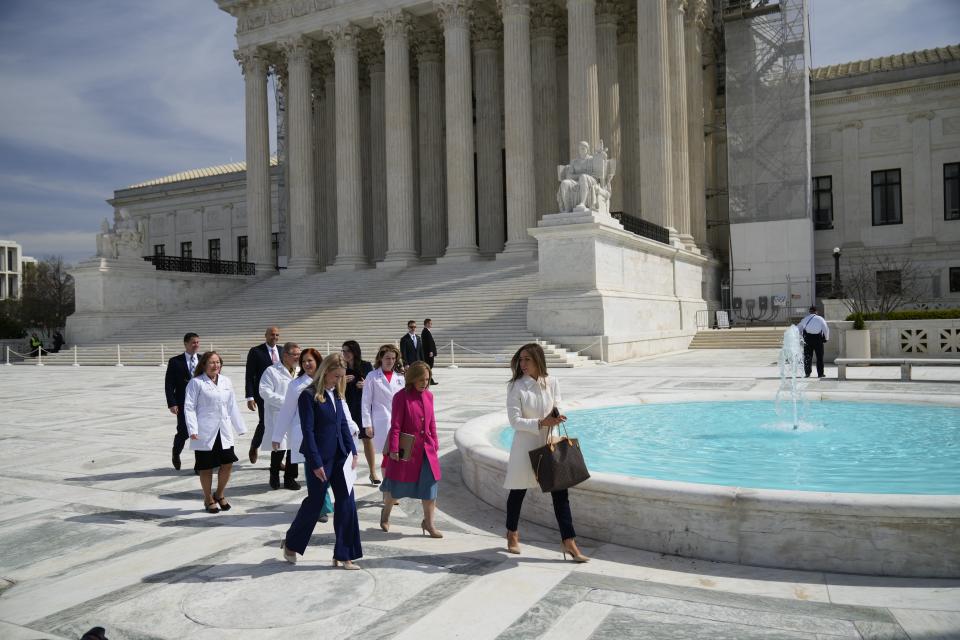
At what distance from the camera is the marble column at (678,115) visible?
3139cm

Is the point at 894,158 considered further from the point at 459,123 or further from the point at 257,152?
the point at 257,152

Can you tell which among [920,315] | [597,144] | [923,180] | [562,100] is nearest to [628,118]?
[562,100]

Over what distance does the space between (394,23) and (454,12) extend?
11.7 ft

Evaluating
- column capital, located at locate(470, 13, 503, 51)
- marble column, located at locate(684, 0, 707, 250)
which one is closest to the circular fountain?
marble column, located at locate(684, 0, 707, 250)

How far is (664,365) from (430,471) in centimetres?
1618

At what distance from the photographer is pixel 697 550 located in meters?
5.16

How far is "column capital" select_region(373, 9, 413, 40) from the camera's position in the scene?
35.0 meters

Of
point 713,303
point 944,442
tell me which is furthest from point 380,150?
point 944,442

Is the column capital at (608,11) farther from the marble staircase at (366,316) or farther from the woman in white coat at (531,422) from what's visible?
the woman in white coat at (531,422)

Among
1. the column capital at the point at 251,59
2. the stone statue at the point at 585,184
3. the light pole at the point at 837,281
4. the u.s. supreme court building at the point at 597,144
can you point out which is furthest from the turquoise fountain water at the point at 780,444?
the column capital at the point at 251,59

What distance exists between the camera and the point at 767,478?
22.4ft

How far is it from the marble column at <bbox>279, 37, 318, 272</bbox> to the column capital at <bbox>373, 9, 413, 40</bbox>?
5435 millimetres

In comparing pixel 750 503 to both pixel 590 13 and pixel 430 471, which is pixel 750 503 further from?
pixel 590 13

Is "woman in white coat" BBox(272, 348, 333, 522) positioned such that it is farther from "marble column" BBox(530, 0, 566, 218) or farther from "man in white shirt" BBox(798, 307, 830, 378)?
"marble column" BBox(530, 0, 566, 218)
